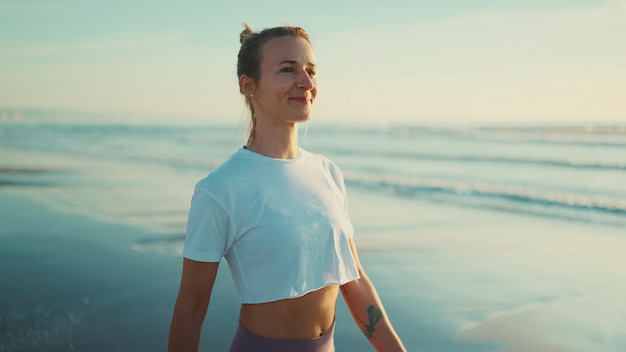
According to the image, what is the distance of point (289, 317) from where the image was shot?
2.41m

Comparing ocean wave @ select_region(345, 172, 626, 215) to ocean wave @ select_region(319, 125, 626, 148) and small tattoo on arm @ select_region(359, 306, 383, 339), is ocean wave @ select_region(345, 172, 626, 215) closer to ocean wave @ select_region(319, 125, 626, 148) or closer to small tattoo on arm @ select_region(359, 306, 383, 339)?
small tattoo on arm @ select_region(359, 306, 383, 339)

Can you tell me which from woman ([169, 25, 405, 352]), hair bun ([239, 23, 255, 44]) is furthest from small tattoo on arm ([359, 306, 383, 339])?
hair bun ([239, 23, 255, 44])

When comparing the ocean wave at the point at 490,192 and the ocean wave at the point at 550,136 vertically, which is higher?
the ocean wave at the point at 550,136

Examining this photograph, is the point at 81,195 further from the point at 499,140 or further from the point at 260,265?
the point at 499,140

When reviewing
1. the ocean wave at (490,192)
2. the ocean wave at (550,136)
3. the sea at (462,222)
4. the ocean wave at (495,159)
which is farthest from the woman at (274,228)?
the ocean wave at (550,136)

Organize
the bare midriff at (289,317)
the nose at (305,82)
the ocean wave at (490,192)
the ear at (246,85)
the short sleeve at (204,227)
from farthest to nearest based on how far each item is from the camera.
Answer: the ocean wave at (490,192) → the ear at (246,85) → the nose at (305,82) → the bare midriff at (289,317) → the short sleeve at (204,227)

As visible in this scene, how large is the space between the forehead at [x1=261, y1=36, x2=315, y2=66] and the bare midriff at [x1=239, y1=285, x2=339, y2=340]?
92 centimetres

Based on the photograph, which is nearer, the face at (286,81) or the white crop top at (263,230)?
the white crop top at (263,230)

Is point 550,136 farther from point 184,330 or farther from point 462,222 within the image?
point 184,330

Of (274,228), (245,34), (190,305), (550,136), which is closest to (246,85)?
(245,34)

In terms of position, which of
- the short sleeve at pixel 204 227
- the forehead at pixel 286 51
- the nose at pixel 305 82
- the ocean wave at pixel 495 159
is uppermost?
the forehead at pixel 286 51

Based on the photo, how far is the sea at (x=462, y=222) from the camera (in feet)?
18.1

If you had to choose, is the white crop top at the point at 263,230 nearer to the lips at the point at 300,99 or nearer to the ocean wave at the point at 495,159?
the lips at the point at 300,99

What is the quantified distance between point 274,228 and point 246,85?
701mm
